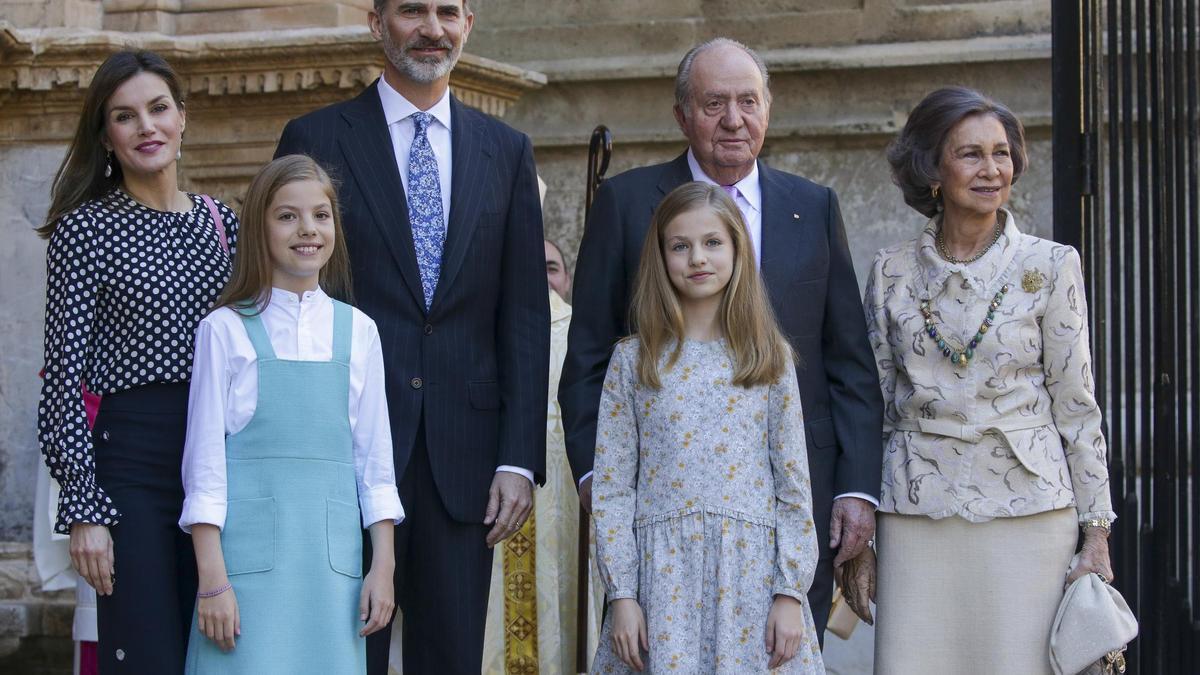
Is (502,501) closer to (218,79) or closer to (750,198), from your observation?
(750,198)

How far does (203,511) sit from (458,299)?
A: 830mm

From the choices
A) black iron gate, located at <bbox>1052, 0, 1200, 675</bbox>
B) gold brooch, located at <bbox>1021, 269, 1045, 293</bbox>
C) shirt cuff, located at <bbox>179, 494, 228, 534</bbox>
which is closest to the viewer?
shirt cuff, located at <bbox>179, 494, 228, 534</bbox>

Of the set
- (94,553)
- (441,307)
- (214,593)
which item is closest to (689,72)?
(441,307)

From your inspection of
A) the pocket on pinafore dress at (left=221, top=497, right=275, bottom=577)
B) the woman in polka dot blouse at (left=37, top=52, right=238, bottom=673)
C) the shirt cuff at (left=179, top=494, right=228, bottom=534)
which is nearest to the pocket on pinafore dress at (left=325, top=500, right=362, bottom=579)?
the pocket on pinafore dress at (left=221, top=497, right=275, bottom=577)

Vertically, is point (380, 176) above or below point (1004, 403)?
above

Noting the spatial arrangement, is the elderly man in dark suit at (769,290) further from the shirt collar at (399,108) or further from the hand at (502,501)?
the shirt collar at (399,108)

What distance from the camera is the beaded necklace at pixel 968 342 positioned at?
414 cm

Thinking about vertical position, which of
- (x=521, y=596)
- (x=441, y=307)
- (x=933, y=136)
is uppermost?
(x=933, y=136)

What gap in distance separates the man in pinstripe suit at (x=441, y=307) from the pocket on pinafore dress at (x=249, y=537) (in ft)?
1.44

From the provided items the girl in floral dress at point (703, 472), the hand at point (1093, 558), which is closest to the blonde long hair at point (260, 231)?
the girl in floral dress at point (703, 472)

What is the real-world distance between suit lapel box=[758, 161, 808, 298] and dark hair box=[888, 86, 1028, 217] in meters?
0.32

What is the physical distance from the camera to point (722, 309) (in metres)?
3.96

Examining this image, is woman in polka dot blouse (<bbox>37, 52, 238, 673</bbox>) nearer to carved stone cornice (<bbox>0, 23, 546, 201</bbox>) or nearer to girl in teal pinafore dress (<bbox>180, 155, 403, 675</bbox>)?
girl in teal pinafore dress (<bbox>180, 155, 403, 675</bbox>)

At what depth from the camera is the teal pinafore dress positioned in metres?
3.73
